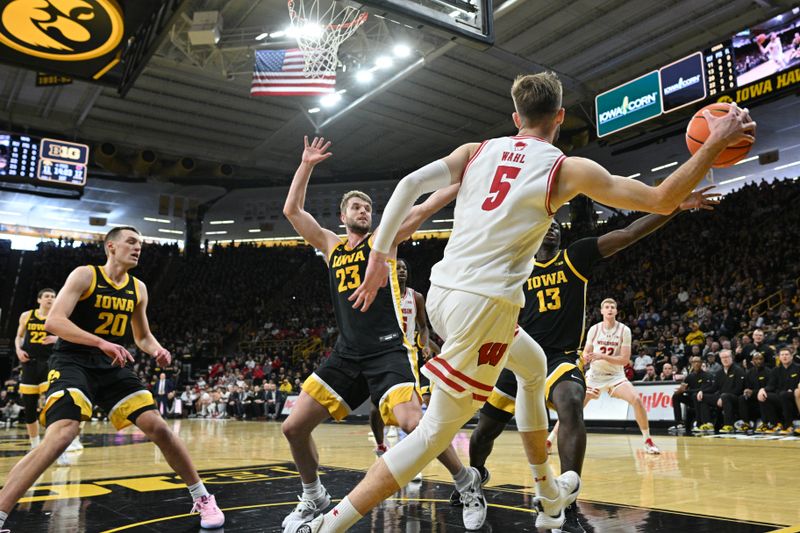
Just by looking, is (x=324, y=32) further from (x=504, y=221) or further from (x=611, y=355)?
(x=504, y=221)

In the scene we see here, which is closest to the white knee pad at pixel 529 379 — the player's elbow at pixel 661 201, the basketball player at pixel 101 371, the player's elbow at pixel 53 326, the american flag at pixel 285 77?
the player's elbow at pixel 661 201

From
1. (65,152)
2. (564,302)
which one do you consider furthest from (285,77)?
(564,302)

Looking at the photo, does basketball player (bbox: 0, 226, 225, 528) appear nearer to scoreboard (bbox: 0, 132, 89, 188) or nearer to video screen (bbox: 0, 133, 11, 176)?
scoreboard (bbox: 0, 132, 89, 188)

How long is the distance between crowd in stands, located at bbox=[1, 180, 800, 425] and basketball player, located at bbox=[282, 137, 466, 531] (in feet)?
32.0

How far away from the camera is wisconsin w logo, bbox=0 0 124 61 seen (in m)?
9.59

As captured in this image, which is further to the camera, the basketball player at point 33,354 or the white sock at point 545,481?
the basketball player at point 33,354

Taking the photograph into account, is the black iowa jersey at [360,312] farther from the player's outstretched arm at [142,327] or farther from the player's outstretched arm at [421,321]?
the player's outstretched arm at [421,321]

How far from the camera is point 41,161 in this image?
67.7ft

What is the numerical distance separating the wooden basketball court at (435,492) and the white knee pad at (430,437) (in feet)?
4.11

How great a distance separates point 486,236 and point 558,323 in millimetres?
1857

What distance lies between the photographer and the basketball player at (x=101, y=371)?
155 inches

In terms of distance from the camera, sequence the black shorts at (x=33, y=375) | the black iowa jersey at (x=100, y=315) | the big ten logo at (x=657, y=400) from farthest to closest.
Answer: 1. the big ten logo at (x=657, y=400)
2. the black shorts at (x=33, y=375)
3. the black iowa jersey at (x=100, y=315)

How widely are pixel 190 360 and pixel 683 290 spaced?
20.0 meters

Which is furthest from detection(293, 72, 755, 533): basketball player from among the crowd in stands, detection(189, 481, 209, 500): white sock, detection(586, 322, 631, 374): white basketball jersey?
the crowd in stands
